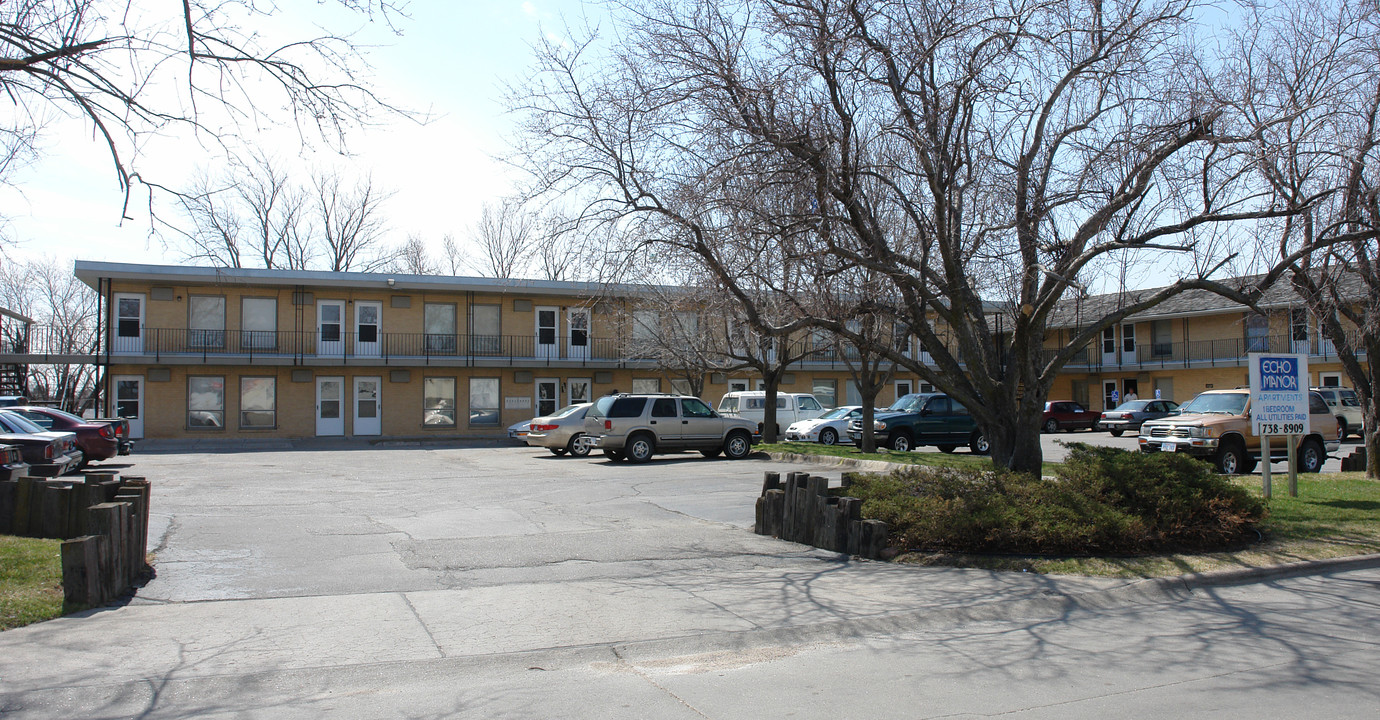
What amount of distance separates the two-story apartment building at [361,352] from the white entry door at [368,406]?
0.04m

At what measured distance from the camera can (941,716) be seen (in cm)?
494

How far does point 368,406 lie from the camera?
3497cm

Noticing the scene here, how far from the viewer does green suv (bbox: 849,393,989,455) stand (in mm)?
26281

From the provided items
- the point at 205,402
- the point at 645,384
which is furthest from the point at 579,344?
the point at 205,402

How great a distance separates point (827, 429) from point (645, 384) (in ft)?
38.5

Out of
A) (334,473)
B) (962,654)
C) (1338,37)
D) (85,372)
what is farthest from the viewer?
(85,372)

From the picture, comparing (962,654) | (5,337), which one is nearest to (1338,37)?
(962,654)

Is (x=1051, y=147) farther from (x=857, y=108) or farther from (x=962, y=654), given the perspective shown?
(x=962, y=654)

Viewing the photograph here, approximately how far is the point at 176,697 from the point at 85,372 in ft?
205

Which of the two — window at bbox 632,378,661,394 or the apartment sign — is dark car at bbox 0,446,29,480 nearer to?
the apartment sign

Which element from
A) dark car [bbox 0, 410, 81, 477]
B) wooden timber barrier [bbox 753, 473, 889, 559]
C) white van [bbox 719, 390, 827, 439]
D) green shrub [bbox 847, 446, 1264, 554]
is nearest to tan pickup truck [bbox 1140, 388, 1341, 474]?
green shrub [bbox 847, 446, 1264, 554]

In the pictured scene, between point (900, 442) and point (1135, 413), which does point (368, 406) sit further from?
point (1135, 413)

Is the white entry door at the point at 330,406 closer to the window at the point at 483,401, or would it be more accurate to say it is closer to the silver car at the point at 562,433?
the window at the point at 483,401

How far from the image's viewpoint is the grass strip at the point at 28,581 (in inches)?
263
